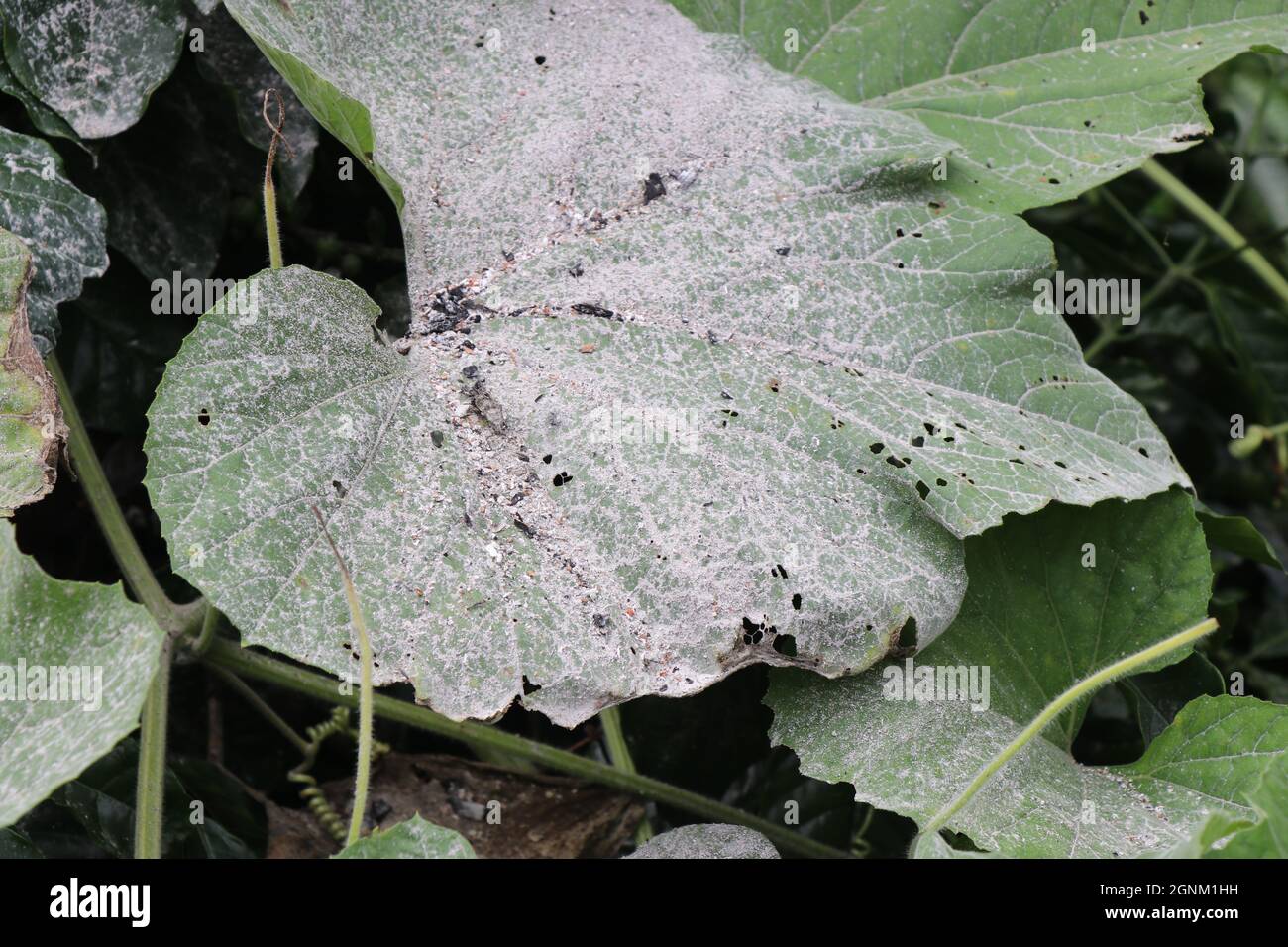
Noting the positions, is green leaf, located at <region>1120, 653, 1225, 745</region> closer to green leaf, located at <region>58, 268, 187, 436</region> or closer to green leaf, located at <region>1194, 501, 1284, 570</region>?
green leaf, located at <region>1194, 501, 1284, 570</region>

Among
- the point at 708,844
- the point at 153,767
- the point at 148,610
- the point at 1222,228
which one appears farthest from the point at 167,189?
the point at 1222,228

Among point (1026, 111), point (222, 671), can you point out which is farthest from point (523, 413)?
point (1026, 111)

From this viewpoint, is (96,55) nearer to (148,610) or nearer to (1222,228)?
(148,610)

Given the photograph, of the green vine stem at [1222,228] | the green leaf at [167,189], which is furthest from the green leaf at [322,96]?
the green vine stem at [1222,228]

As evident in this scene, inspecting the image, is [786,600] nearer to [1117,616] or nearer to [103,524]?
[1117,616]

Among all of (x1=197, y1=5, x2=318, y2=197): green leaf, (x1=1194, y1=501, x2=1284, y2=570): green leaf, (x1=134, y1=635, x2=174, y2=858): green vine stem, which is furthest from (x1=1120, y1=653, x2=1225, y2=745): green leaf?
(x1=197, y1=5, x2=318, y2=197): green leaf

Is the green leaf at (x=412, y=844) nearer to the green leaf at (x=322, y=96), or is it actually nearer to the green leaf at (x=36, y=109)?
the green leaf at (x=322, y=96)
